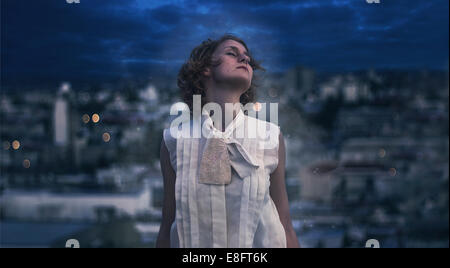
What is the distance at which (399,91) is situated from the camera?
97.3 inches

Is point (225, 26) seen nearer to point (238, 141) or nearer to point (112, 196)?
point (238, 141)

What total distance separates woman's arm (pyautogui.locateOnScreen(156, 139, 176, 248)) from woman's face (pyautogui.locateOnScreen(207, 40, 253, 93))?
1.36 ft

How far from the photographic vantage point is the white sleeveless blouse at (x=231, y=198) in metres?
1.84

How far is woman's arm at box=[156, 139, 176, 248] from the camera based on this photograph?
1.99 metres

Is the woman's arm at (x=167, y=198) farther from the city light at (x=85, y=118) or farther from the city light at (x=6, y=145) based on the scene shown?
the city light at (x=6, y=145)

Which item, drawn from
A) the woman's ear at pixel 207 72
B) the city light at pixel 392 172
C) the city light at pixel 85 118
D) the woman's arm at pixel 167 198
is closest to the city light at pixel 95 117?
the city light at pixel 85 118

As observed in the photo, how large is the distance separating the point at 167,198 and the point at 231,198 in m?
0.34

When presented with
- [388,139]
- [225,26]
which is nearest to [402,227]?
[388,139]

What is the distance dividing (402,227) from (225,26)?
4.90 feet

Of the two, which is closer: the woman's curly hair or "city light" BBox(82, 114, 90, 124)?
the woman's curly hair

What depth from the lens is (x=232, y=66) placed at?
6.36ft

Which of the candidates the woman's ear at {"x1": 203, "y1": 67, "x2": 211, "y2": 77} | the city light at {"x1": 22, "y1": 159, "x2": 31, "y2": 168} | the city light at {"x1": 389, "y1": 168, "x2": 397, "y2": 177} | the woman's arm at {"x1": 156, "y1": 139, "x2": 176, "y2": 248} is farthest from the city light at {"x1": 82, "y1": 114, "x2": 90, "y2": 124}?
the city light at {"x1": 389, "y1": 168, "x2": 397, "y2": 177}

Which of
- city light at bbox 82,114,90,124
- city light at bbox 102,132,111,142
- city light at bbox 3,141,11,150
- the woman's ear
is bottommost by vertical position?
city light at bbox 3,141,11,150

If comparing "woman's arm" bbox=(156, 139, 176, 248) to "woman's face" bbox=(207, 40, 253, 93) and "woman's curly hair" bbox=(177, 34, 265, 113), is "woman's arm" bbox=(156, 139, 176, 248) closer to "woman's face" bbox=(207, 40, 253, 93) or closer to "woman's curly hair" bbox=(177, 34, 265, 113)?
"woman's curly hair" bbox=(177, 34, 265, 113)
